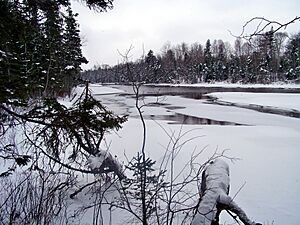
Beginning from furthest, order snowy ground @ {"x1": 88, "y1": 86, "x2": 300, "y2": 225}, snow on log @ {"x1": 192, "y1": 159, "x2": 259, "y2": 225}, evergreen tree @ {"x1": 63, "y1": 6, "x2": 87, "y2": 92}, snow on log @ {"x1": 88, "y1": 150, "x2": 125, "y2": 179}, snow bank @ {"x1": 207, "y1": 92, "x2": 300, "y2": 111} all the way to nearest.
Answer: snow bank @ {"x1": 207, "y1": 92, "x2": 300, "y2": 111}, snowy ground @ {"x1": 88, "y1": 86, "x2": 300, "y2": 225}, snow on log @ {"x1": 88, "y1": 150, "x2": 125, "y2": 179}, evergreen tree @ {"x1": 63, "y1": 6, "x2": 87, "y2": 92}, snow on log @ {"x1": 192, "y1": 159, "x2": 259, "y2": 225}

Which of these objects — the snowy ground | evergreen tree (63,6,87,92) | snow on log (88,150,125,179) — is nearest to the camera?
evergreen tree (63,6,87,92)

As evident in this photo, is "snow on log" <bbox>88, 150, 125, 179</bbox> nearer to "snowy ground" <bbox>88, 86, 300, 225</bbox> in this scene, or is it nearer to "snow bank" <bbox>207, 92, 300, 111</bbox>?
"snowy ground" <bbox>88, 86, 300, 225</bbox>

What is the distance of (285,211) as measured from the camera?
541cm

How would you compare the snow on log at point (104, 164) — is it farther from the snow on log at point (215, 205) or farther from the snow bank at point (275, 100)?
the snow bank at point (275, 100)

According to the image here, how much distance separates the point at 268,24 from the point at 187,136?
1003 cm

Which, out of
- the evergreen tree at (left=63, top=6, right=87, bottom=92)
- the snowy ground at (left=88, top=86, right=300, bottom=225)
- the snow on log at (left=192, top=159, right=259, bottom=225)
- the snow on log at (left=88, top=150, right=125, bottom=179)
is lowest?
the snowy ground at (left=88, top=86, right=300, bottom=225)

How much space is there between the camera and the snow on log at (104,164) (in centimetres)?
541

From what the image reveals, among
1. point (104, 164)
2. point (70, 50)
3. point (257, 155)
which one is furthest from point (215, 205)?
point (70, 50)

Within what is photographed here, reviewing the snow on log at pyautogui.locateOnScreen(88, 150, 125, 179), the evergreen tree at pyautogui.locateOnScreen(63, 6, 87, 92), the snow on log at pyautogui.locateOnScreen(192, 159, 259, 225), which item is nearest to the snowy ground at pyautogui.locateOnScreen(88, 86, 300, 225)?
the snow on log at pyautogui.locateOnScreen(88, 150, 125, 179)

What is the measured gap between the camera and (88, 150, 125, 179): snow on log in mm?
5406

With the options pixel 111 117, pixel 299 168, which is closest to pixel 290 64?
pixel 299 168

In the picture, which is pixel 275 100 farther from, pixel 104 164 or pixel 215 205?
pixel 215 205

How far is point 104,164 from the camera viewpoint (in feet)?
18.7

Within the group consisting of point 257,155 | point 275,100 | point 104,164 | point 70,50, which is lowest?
point 257,155
